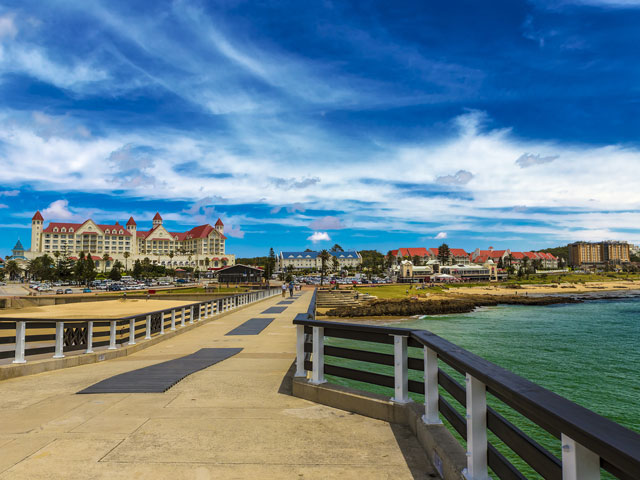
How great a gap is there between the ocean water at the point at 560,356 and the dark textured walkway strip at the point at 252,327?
12.0 ft

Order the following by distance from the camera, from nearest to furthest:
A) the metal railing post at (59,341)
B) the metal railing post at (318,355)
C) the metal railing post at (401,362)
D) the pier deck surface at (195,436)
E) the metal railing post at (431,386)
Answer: the pier deck surface at (195,436), the metal railing post at (431,386), the metal railing post at (401,362), the metal railing post at (318,355), the metal railing post at (59,341)

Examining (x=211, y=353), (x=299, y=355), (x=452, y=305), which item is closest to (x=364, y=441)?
(x=299, y=355)

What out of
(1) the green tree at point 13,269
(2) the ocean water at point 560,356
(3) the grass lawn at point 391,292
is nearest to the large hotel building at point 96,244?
(1) the green tree at point 13,269

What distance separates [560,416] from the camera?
6.84 ft

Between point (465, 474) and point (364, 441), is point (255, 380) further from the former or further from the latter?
point (465, 474)

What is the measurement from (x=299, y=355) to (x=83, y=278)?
12515 centimetres

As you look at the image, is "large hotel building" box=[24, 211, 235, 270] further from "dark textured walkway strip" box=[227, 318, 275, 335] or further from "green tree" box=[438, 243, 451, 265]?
"dark textured walkway strip" box=[227, 318, 275, 335]

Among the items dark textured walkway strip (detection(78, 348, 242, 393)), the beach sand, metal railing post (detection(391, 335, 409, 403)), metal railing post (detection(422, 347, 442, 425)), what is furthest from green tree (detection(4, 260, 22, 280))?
metal railing post (detection(422, 347, 442, 425))

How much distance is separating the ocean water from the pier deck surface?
711 cm

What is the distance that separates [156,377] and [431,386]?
5.65m

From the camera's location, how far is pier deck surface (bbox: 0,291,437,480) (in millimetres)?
4062

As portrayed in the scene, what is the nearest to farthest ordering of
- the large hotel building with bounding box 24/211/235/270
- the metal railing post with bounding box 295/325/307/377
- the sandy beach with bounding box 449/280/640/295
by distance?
1. the metal railing post with bounding box 295/325/307/377
2. the sandy beach with bounding box 449/280/640/295
3. the large hotel building with bounding box 24/211/235/270

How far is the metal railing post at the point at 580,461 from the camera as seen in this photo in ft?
6.61

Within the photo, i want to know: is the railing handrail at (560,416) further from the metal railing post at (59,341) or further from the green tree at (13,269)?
the green tree at (13,269)
